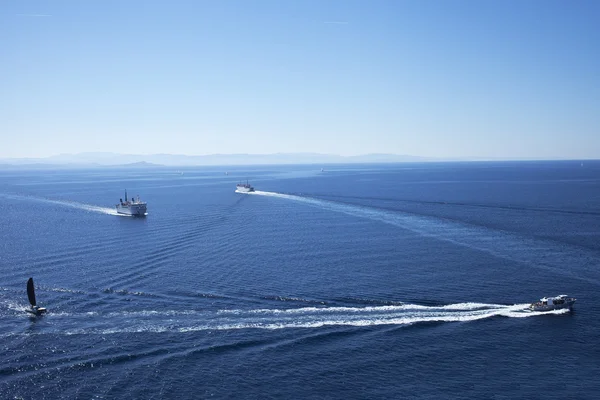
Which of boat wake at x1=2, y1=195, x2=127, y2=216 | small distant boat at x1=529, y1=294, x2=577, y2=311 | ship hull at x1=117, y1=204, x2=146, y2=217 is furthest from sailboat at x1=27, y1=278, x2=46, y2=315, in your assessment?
boat wake at x1=2, y1=195, x2=127, y2=216

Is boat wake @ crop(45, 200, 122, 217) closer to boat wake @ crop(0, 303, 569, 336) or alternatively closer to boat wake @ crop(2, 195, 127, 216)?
boat wake @ crop(2, 195, 127, 216)

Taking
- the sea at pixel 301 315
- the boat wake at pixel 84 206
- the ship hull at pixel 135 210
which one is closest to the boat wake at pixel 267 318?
the sea at pixel 301 315

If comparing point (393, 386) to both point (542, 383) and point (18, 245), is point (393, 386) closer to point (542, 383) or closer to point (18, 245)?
point (542, 383)

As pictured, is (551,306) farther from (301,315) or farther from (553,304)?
(301,315)

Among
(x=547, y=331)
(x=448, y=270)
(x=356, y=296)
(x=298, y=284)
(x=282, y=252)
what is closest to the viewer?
(x=547, y=331)

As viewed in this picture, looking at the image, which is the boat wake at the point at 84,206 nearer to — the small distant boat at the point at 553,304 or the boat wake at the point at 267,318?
the boat wake at the point at 267,318

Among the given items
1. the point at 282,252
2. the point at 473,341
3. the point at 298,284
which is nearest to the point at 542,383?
the point at 473,341
